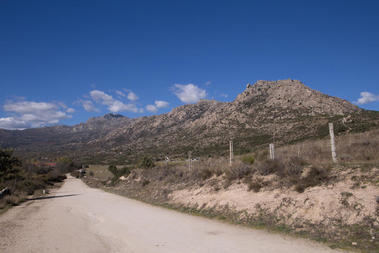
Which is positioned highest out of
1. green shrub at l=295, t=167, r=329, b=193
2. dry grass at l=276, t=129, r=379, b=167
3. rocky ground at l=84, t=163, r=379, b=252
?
dry grass at l=276, t=129, r=379, b=167

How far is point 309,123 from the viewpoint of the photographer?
59.0 meters

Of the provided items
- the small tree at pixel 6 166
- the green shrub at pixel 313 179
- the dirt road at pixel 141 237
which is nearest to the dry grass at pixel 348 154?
the green shrub at pixel 313 179

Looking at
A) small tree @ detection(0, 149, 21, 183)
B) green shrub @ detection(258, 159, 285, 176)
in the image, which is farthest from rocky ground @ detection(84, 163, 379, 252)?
small tree @ detection(0, 149, 21, 183)

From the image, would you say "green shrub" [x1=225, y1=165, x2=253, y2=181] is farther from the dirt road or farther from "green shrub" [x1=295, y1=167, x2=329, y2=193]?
"green shrub" [x1=295, y1=167, x2=329, y2=193]

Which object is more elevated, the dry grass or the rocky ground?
the dry grass

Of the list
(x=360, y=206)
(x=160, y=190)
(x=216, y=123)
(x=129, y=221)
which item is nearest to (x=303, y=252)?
(x=360, y=206)

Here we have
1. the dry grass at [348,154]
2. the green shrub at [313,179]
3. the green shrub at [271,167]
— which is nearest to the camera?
the green shrub at [313,179]

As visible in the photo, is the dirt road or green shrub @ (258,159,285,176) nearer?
the dirt road

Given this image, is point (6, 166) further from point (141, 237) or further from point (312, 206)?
point (312, 206)

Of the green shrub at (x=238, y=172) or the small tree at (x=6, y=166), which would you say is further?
the small tree at (x=6, y=166)

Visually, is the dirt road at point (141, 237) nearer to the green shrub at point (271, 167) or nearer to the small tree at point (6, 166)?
the green shrub at point (271, 167)

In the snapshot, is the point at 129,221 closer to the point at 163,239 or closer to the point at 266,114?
the point at 163,239

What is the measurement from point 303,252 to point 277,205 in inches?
154

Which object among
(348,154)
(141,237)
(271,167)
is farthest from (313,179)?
(141,237)
